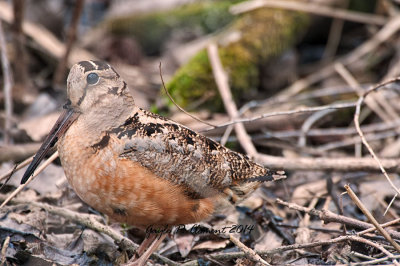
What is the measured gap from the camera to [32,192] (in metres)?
4.44

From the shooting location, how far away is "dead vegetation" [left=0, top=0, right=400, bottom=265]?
386 cm

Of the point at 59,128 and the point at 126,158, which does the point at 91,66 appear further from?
the point at 126,158

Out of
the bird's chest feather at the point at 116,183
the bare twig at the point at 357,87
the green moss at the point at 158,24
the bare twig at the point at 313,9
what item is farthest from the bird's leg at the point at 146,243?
the green moss at the point at 158,24

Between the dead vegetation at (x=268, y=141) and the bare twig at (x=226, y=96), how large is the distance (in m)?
0.02

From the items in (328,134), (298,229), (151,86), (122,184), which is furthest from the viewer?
(151,86)

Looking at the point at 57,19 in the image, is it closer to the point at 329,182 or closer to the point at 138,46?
the point at 138,46

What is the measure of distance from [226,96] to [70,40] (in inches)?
80.1

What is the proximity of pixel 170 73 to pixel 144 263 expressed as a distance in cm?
397

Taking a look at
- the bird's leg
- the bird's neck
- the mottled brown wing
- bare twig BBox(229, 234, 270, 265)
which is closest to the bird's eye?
the bird's neck

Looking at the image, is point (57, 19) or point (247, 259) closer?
point (247, 259)

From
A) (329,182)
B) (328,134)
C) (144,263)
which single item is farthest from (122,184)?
(328,134)

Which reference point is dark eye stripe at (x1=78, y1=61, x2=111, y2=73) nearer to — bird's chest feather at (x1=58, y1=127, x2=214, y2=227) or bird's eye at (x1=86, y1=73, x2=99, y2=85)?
bird's eye at (x1=86, y1=73, x2=99, y2=85)

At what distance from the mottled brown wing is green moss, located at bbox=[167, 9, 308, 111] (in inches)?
84.8

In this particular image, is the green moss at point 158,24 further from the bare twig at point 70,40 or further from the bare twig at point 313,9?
the bare twig at point 70,40
